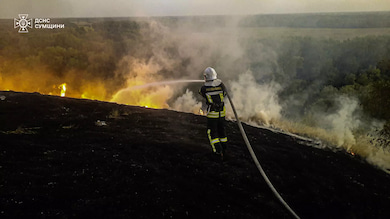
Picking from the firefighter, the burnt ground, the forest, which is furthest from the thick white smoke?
the firefighter

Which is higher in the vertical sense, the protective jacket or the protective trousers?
the protective jacket

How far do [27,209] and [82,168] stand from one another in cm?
152

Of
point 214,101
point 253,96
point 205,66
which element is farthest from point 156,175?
point 205,66

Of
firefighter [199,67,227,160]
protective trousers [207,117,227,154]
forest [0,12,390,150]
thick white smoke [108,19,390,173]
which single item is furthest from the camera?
thick white smoke [108,19,390,173]

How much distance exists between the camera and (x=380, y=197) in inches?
231

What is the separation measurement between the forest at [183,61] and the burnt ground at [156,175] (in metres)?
8.87

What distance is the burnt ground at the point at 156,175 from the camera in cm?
434

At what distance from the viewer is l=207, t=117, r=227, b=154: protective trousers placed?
20.6 feet

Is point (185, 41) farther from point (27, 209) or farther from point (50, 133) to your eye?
point (27, 209)

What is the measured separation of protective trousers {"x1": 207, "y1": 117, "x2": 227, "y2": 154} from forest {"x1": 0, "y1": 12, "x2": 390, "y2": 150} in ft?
34.8

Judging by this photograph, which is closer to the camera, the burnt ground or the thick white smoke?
the burnt ground

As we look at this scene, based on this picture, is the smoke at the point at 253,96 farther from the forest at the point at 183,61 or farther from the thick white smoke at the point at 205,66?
the forest at the point at 183,61

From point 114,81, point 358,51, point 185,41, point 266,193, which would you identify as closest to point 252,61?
point 185,41

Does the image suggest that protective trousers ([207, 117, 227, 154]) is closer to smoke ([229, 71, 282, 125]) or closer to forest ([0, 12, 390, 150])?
forest ([0, 12, 390, 150])
